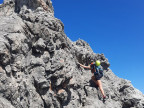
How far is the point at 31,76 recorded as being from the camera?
1262 cm

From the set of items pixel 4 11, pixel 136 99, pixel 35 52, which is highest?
pixel 4 11

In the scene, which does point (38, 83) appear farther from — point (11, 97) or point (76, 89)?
point (76, 89)

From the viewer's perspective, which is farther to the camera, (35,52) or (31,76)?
(35,52)

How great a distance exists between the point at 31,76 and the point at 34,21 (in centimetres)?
798

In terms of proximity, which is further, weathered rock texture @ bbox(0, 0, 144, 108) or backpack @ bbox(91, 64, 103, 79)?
backpack @ bbox(91, 64, 103, 79)

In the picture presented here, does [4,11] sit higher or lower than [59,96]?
higher

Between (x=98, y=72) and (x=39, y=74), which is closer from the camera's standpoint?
(x=39, y=74)

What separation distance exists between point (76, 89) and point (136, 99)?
31.4 feet

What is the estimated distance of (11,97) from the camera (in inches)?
381

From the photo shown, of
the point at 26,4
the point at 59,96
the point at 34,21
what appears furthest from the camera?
the point at 26,4

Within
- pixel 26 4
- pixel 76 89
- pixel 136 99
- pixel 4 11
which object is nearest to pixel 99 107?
pixel 76 89

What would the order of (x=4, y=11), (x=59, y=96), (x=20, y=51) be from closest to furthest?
(x=20, y=51) → (x=59, y=96) → (x=4, y=11)

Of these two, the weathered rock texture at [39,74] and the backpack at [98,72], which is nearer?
the weathered rock texture at [39,74]

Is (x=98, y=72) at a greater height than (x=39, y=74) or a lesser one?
greater
